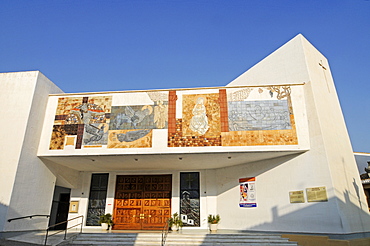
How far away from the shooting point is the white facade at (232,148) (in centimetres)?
1018

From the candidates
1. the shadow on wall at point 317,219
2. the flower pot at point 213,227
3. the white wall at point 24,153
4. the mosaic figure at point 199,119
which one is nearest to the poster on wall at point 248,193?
the shadow on wall at point 317,219

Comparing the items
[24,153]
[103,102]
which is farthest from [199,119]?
[24,153]

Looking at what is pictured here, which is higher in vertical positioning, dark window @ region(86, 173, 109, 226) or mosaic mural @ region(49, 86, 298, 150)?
mosaic mural @ region(49, 86, 298, 150)

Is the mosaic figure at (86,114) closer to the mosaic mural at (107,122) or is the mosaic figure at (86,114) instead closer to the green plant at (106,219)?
the mosaic mural at (107,122)

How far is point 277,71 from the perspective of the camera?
12.6m

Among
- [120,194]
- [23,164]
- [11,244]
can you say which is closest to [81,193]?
[120,194]

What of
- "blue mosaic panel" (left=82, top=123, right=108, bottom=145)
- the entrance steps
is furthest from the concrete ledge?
"blue mosaic panel" (left=82, top=123, right=108, bottom=145)

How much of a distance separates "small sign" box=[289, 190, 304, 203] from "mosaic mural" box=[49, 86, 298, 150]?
6.22ft

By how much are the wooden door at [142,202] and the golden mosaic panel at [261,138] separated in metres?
4.73

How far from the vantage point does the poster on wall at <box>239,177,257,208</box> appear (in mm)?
11895

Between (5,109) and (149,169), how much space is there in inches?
273

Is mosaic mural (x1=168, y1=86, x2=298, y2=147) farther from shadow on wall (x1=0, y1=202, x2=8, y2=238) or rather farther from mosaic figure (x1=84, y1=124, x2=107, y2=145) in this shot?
shadow on wall (x1=0, y1=202, x2=8, y2=238)

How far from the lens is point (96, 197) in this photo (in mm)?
14344

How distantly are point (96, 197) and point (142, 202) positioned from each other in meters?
2.53
